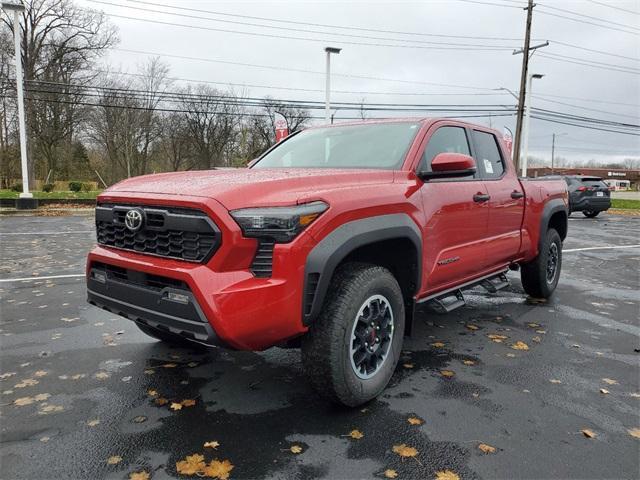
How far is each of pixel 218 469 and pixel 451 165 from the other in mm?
2470

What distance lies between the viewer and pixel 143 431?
2777 mm

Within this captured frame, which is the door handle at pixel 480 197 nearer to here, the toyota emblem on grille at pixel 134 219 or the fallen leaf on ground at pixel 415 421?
the fallen leaf on ground at pixel 415 421

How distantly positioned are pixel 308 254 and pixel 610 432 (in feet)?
6.88

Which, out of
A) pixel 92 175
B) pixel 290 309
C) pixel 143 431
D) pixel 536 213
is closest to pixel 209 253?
pixel 290 309

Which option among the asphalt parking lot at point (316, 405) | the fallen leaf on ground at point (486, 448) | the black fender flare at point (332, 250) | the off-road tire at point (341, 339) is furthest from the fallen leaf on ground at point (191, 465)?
the fallen leaf on ground at point (486, 448)

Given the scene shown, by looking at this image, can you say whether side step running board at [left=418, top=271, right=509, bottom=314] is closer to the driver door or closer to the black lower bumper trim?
the driver door

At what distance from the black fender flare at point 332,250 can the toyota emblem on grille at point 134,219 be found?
3.58 feet

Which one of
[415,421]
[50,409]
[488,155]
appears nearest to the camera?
[415,421]

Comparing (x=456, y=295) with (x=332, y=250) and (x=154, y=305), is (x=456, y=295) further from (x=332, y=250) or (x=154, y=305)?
(x=154, y=305)

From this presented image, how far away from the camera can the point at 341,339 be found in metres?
2.79

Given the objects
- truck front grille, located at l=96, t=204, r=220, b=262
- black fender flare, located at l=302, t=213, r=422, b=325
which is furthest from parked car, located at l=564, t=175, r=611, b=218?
truck front grille, located at l=96, t=204, r=220, b=262

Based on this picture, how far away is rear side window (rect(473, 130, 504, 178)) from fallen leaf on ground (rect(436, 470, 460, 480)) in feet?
9.67

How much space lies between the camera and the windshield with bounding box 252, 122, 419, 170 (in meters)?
3.73

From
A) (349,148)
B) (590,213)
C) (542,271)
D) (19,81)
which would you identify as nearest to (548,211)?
(542,271)
